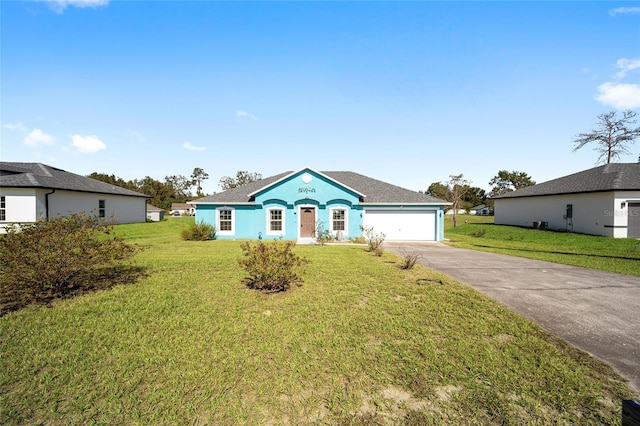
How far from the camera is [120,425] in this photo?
9.32ft

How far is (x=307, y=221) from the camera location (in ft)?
64.7

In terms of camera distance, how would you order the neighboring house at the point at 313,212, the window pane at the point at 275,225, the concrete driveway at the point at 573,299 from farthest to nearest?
the window pane at the point at 275,225, the neighboring house at the point at 313,212, the concrete driveway at the point at 573,299

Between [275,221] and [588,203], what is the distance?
923 inches

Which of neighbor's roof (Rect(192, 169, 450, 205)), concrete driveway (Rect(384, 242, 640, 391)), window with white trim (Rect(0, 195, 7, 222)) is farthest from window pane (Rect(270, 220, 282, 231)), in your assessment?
window with white trim (Rect(0, 195, 7, 222))

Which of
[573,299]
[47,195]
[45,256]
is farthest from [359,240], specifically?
[47,195]

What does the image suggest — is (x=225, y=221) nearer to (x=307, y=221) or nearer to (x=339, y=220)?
(x=307, y=221)

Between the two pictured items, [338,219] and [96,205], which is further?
[96,205]

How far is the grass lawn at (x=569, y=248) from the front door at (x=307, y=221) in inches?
380

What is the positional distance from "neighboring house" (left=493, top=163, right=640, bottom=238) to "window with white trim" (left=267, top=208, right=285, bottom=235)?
22284 millimetres

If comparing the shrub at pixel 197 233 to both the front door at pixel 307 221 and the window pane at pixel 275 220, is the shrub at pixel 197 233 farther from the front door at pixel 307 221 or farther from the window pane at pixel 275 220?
the front door at pixel 307 221

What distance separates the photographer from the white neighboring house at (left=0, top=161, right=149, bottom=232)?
19969 millimetres

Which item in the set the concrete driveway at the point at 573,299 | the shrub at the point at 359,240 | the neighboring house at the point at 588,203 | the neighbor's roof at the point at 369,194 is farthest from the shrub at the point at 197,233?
the neighboring house at the point at 588,203

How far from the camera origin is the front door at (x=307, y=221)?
64.5 ft

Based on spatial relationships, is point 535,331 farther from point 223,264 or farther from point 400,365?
point 223,264
